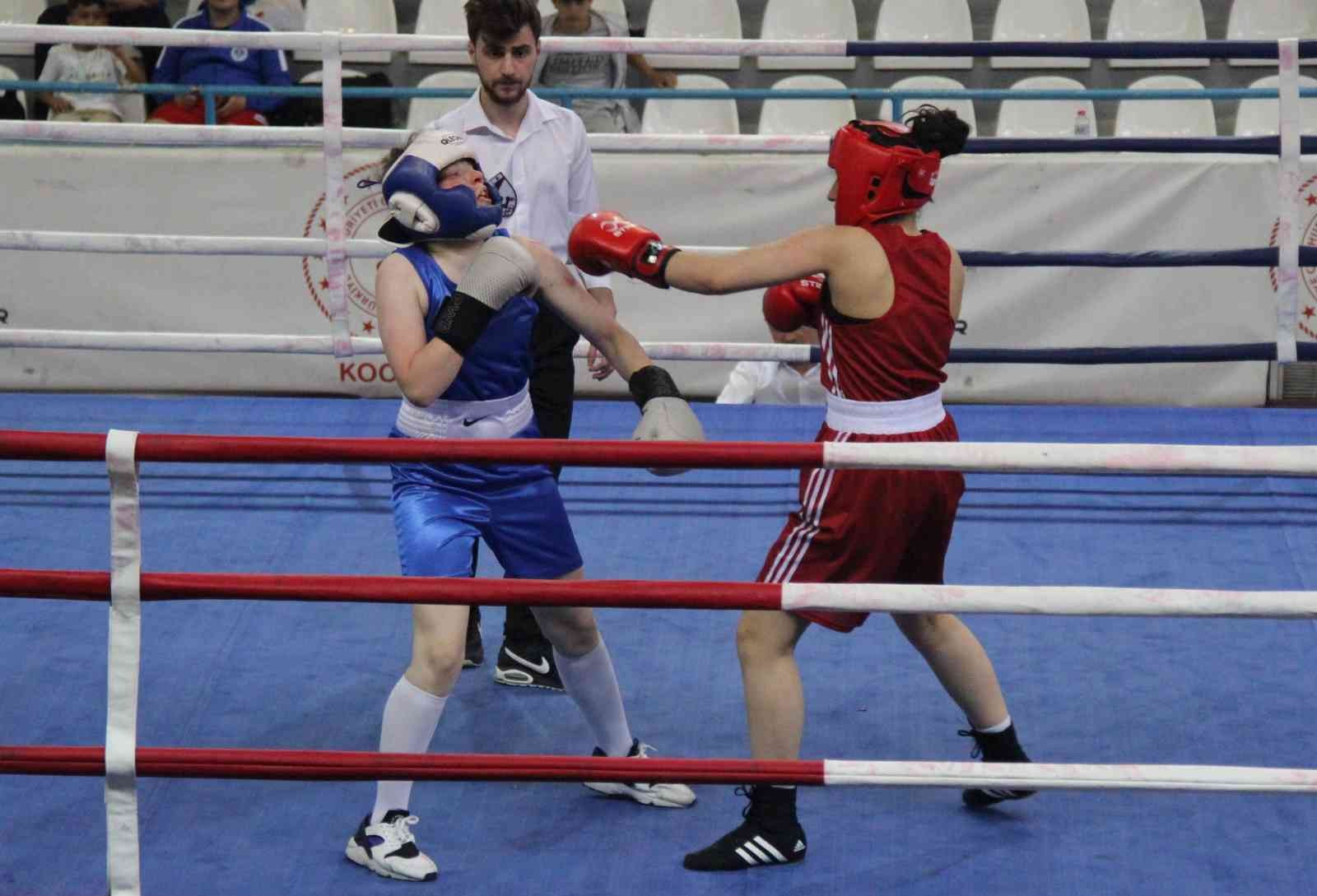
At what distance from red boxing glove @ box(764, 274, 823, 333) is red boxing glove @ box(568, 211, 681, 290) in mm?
208

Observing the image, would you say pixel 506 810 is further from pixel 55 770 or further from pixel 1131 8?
pixel 1131 8

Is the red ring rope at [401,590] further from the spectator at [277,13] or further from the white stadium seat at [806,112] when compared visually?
the white stadium seat at [806,112]

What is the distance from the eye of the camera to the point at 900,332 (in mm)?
2980

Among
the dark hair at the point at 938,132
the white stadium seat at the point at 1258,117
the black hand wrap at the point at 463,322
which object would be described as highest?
the white stadium seat at the point at 1258,117

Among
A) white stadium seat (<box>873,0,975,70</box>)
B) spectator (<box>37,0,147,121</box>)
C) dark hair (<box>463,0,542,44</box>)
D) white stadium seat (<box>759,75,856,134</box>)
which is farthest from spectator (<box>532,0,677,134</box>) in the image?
dark hair (<box>463,0,542,44</box>)

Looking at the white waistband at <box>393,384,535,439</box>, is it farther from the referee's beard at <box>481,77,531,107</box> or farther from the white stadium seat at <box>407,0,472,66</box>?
the white stadium seat at <box>407,0,472,66</box>

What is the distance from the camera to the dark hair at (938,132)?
2975 mm

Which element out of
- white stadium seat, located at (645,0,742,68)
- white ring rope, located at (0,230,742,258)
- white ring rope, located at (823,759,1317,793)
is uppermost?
white stadium seat, located at (645,0,742,68)

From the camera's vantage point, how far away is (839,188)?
301 centimetres

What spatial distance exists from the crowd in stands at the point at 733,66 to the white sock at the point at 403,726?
408cm

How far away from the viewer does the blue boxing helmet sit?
9.69 ft

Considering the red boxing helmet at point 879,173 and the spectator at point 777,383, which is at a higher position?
the red boxing helmet at point 879,173

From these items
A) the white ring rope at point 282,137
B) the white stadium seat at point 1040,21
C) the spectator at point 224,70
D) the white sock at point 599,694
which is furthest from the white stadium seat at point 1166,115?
the white sock at point 599,694

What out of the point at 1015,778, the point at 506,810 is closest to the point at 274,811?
the point at 506,810
